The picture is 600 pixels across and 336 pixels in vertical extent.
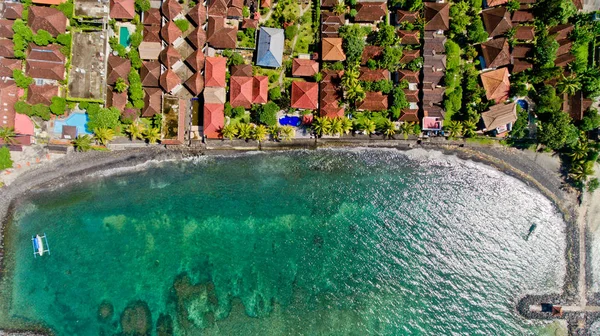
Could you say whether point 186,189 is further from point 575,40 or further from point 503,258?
point 575,40

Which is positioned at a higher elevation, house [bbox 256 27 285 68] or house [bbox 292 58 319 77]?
house [bbox 256 27 285 68]

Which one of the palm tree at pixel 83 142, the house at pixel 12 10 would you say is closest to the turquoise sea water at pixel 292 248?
the palm tree at pixel 83 142

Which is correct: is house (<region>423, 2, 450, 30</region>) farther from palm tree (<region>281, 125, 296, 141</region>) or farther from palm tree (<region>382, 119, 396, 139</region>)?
palm tree (<region>281, 125, 296, 141</region>)

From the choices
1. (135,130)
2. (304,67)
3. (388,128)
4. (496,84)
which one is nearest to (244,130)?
(304,67)

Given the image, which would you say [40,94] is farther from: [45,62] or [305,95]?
[305,95]

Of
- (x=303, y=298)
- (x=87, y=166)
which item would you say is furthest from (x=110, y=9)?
(x=303, y=298)

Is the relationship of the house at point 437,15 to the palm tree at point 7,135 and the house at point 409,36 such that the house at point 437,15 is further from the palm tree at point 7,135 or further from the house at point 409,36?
the palm tree at point 7,135

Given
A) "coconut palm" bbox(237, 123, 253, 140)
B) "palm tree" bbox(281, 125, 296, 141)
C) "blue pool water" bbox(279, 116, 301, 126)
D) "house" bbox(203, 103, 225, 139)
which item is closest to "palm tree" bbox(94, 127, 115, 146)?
"house" bbox(203, 103, 225, 139)
